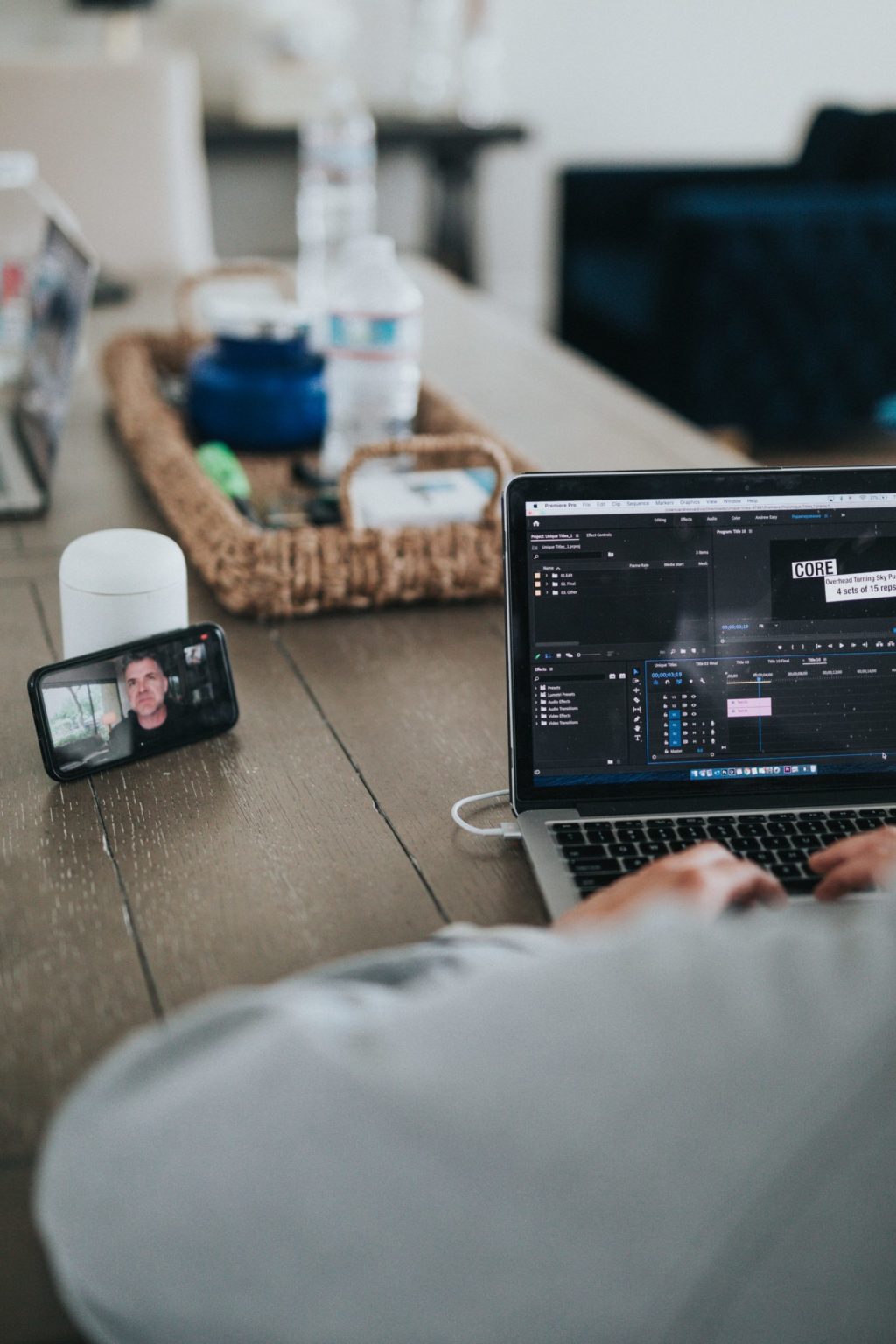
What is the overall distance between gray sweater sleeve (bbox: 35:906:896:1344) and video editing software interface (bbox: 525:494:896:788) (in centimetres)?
38

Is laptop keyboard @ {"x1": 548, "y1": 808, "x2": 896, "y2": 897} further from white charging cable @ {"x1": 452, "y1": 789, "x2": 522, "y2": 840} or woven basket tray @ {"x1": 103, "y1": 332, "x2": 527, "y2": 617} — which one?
woven basket tray @ {"x1": 103, "y1": 332, "x2": 527, "y2": 617}

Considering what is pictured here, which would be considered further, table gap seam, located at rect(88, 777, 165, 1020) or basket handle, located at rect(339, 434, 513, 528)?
basket handle, located at rect(339, 434, 513, 528)

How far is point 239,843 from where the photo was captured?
0.89 meters

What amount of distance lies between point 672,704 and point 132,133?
202 cm

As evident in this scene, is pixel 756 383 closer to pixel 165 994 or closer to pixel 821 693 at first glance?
pixel 821 693

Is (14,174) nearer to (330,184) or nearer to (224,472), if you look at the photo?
(224,472)

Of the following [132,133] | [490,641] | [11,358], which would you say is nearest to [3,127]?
[132,133]

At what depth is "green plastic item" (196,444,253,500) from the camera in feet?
4.61

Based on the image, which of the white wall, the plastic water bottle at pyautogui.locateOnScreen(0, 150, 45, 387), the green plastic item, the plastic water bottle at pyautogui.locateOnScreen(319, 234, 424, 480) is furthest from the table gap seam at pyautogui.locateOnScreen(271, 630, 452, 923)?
the white wall

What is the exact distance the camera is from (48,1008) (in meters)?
0.73

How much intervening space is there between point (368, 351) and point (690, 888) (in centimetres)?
101

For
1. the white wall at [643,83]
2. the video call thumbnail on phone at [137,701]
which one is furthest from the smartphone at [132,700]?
the white wall at [643,83]

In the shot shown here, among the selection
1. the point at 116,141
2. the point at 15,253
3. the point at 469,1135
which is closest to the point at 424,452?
the point at 469,1135

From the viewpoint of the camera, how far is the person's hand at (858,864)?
78 centimetres
